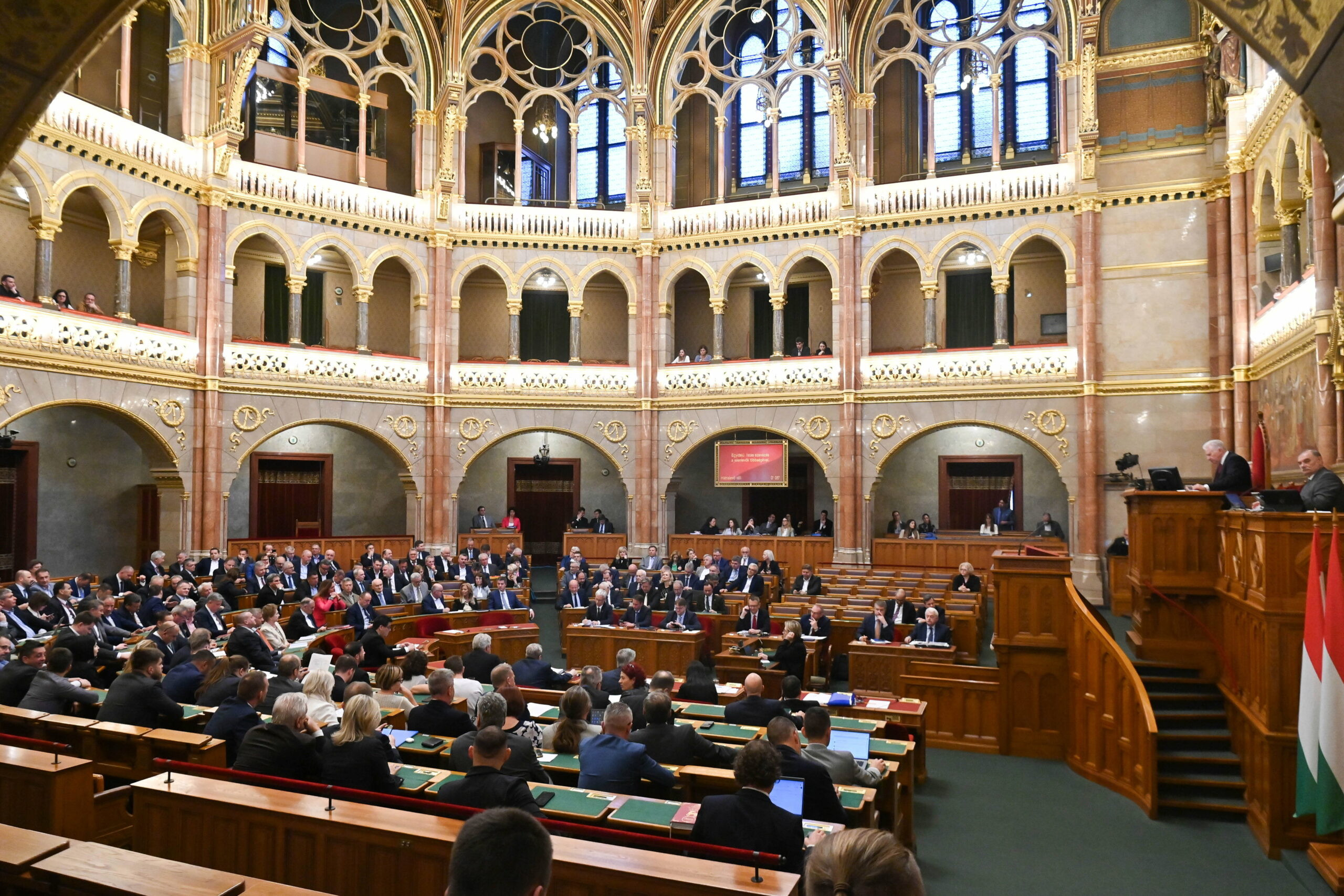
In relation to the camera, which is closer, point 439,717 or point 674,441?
point 439,717

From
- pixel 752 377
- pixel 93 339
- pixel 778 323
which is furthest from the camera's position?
pixel 778 323

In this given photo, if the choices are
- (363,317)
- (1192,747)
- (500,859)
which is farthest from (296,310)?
(500,859)

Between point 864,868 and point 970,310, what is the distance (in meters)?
21.0

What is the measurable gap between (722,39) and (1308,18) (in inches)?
799

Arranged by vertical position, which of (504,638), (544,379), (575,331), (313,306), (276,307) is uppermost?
(313,306)

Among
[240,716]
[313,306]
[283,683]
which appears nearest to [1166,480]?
[283,683]

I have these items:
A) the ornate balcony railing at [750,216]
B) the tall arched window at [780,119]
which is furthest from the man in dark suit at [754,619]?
the tall arched window at [780,119]

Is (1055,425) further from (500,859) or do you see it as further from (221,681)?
(500,859)

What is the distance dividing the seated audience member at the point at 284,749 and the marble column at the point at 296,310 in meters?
15.0

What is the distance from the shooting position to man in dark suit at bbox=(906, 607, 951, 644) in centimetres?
1107

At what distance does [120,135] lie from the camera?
16031mm

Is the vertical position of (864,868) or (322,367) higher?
(322,367)

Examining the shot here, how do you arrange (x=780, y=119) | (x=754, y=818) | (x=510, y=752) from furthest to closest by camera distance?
(x=780, y=119), (x=510, y=752), (x=754, y=818)

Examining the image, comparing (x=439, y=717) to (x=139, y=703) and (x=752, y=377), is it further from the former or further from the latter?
(x=752, y=377)
